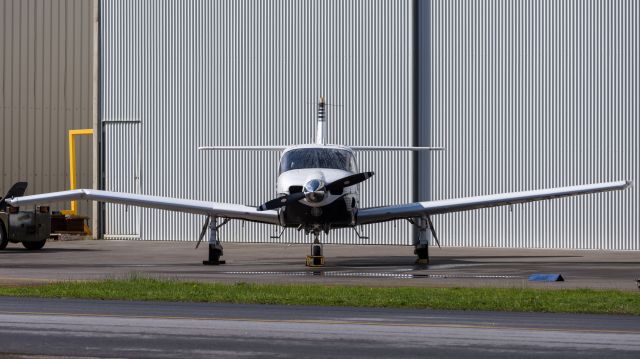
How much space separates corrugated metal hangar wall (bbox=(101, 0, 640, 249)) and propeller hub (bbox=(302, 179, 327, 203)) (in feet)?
43.7

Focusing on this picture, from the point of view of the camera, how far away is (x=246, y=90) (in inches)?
1554

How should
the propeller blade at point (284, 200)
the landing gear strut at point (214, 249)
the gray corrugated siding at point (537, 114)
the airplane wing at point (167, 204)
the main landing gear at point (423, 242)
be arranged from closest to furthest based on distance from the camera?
the propeller blade at point (284, 200) → the landing gear strut at point (214, 249) → the airplane wing at point (167, 204) → the main landing gear at point (423, 242) → the gray corrugated siding at point (537, 114)

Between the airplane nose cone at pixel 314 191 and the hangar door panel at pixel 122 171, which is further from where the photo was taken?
the hangar door panel at pixel 122 171

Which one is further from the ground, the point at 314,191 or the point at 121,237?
the point at 314,191

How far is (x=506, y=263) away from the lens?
27047 mm

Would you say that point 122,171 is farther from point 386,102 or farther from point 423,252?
point 423,252

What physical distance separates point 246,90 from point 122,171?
5739 millimetres

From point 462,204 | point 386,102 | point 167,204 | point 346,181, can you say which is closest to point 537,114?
point 386,102

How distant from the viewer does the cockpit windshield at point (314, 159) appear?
25172mm

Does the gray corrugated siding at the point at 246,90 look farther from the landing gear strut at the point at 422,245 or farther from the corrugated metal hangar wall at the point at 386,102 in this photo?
the landing gear strut at the point at 422,245

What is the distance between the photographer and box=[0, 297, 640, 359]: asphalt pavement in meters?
10.3

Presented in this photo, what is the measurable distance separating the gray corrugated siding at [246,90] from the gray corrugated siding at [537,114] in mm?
1515

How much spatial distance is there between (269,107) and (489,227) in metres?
8.70

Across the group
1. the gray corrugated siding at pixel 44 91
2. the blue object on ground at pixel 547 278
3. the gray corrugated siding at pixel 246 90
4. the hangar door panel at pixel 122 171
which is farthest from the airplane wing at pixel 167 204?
the gray corrugated siding at pixel 44 91
